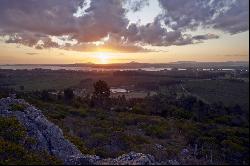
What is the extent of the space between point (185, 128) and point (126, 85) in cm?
12471

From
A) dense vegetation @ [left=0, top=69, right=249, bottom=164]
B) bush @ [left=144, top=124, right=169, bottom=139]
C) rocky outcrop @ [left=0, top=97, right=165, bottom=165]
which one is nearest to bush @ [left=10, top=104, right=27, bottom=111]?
rocky outcrop @ [left=0, top=97, right=165, bottom=165]

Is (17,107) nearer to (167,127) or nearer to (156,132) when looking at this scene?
(156,132)

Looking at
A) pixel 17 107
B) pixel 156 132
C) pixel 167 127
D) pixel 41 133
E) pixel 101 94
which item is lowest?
pixel 167 127

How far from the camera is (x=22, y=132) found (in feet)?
53.4

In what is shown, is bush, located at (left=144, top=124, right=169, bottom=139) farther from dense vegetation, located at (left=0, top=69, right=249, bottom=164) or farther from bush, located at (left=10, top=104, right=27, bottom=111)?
bush, located at (left=10, top=104, right=27, bottom=111)

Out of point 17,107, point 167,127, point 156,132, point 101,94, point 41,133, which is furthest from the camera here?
A: point 101,94

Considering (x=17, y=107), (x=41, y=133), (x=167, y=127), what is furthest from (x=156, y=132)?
(x=41, y=133)

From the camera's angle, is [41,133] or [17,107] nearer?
[41,133]

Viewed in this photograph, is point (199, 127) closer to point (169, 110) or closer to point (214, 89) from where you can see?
point (169, 110)

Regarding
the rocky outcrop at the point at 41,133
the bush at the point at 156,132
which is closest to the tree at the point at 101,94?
the bush at the point at 156,132

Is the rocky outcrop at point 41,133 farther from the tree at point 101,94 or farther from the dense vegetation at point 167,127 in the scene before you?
the tree at point 101,94

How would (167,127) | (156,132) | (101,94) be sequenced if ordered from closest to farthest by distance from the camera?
(156,132), (167,127), (101,94)

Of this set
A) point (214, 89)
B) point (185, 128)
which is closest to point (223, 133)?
point (185, 128)

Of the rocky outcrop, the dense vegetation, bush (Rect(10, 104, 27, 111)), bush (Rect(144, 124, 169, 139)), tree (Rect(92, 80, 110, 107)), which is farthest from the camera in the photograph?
tree (Rect(92, 80, 110, 107))
